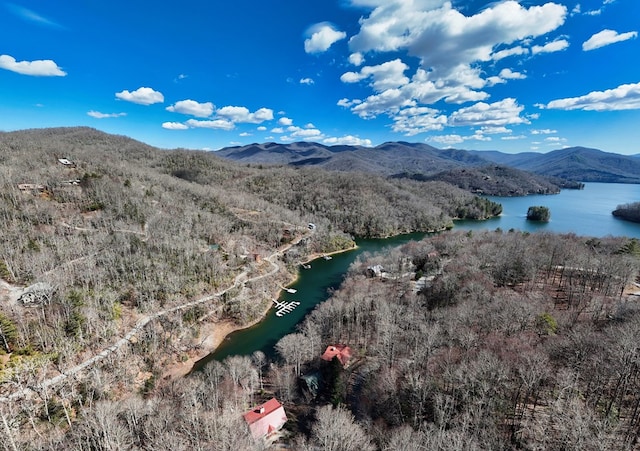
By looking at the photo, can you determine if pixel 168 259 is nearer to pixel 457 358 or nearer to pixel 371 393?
pixel 371 393

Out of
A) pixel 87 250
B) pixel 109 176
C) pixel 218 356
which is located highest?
pixel 109 176

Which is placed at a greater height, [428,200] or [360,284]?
[428,200]

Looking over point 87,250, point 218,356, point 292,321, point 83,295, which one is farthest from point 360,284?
point 87,250

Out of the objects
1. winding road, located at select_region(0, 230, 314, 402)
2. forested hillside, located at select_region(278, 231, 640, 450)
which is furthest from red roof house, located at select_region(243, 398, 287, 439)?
winding road, located at select_region(0, 230, 314, 402)

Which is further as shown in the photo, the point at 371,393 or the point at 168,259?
the point at 168,259

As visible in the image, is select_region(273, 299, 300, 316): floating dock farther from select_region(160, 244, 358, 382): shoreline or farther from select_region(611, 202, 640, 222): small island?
select_region(611, 202, 640, 222): small island

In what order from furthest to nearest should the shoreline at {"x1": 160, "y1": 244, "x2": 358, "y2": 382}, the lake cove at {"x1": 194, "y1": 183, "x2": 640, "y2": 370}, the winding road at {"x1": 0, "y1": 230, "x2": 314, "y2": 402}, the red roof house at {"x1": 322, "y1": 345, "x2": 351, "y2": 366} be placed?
the lake cove at {"x1": 194, "y1": 183, "x2": 640, "y2": 370}
the shoreline at {"x1": 160, "y1": 244, "x2": 358, "y2": 382}
the red roof house at {"x1": 322, "y1": 345, "x2": 351, "y2": 366}
the winding road at {"x1": 0, "y1": 230, "x2": 314, "y2": 402}
